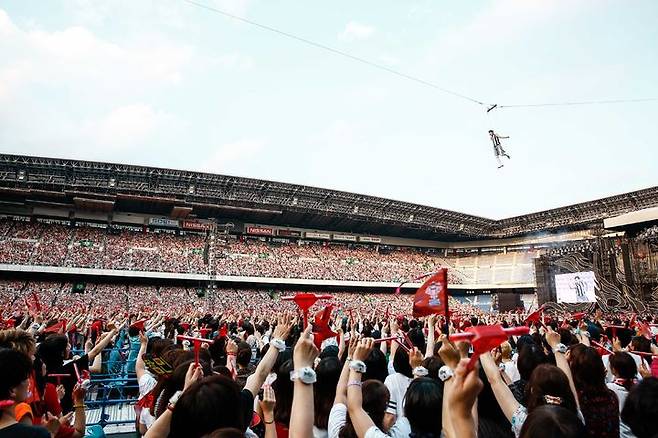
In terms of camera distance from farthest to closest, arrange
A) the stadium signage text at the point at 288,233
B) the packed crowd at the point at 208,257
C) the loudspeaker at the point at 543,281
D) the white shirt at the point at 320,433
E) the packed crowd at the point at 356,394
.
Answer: the stadium signage text at the point at 288,233, the packed crowd at the point at 208,257, the loudspeaker at the point at 543,281, the white shirt at the point at 320,433, the packed crowd at the point at 356,394

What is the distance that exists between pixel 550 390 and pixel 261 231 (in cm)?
4067

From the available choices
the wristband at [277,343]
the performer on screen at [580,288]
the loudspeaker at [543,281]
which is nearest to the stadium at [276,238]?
the loudspeaker at [543,281]

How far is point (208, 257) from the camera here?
1447 inches

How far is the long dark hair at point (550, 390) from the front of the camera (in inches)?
102

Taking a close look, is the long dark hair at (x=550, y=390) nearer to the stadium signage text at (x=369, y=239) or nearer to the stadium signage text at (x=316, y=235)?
the stadium signage text at (x=316, y=235)

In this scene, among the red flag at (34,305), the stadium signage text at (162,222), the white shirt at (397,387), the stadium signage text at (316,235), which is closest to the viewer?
the white shirt at (397,387)

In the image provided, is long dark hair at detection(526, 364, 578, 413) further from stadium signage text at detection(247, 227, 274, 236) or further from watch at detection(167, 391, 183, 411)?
stadium signage text at detection(247, 227, 274, 236)

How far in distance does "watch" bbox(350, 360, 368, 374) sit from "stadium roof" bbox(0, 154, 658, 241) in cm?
3512

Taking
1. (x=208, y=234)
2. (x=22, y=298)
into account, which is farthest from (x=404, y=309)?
(x=22, y=298)

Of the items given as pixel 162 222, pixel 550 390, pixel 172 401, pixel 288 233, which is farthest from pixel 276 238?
pixel 550 390

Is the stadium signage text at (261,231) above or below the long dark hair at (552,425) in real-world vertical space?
above

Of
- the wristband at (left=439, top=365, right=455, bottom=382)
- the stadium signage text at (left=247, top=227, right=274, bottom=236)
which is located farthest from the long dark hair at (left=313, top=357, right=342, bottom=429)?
the stadium signage text at (left=247, top=227, right=274, bottom=236)

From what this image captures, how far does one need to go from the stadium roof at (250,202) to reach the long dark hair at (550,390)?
1397 inches

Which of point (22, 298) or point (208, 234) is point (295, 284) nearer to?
point (208, 234)
